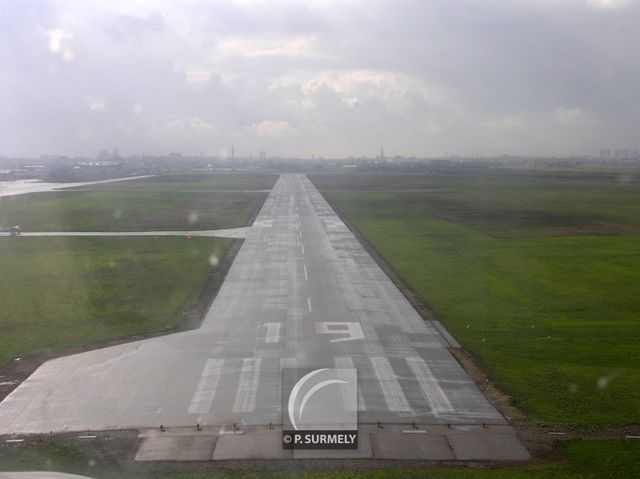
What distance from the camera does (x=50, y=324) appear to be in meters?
24.0

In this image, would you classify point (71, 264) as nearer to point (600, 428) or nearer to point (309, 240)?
point (309, 240)

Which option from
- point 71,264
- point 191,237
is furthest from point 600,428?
point 191,237

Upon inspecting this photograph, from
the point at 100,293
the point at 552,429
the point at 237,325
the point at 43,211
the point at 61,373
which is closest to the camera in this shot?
the point at 552,429

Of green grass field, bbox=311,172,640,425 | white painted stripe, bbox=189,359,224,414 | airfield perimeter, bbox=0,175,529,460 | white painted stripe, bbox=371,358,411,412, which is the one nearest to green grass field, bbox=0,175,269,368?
airfield perimeter, bbox=0,175,529,460

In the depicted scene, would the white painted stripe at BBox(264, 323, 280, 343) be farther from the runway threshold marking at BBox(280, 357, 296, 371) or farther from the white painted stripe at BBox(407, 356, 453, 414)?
the white painted stripe at BBox(407, 356, 453, 414)

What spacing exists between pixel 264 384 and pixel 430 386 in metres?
4.89

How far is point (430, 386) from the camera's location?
17.9m

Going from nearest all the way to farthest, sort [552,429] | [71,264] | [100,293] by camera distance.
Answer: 1. [552,429]
2. [100,293]
3. [71,264]

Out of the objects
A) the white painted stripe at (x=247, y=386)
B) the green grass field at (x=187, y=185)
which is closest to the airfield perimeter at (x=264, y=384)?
the white painted stripe at (x=247, y=386)

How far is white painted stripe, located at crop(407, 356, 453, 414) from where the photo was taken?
16531mm

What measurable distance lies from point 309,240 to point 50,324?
23.6 metres

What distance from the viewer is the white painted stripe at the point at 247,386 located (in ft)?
53.8

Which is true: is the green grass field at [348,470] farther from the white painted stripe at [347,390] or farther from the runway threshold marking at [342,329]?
the runway threshold marking at [342,329]

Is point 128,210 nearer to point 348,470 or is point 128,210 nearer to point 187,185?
point 187,185
